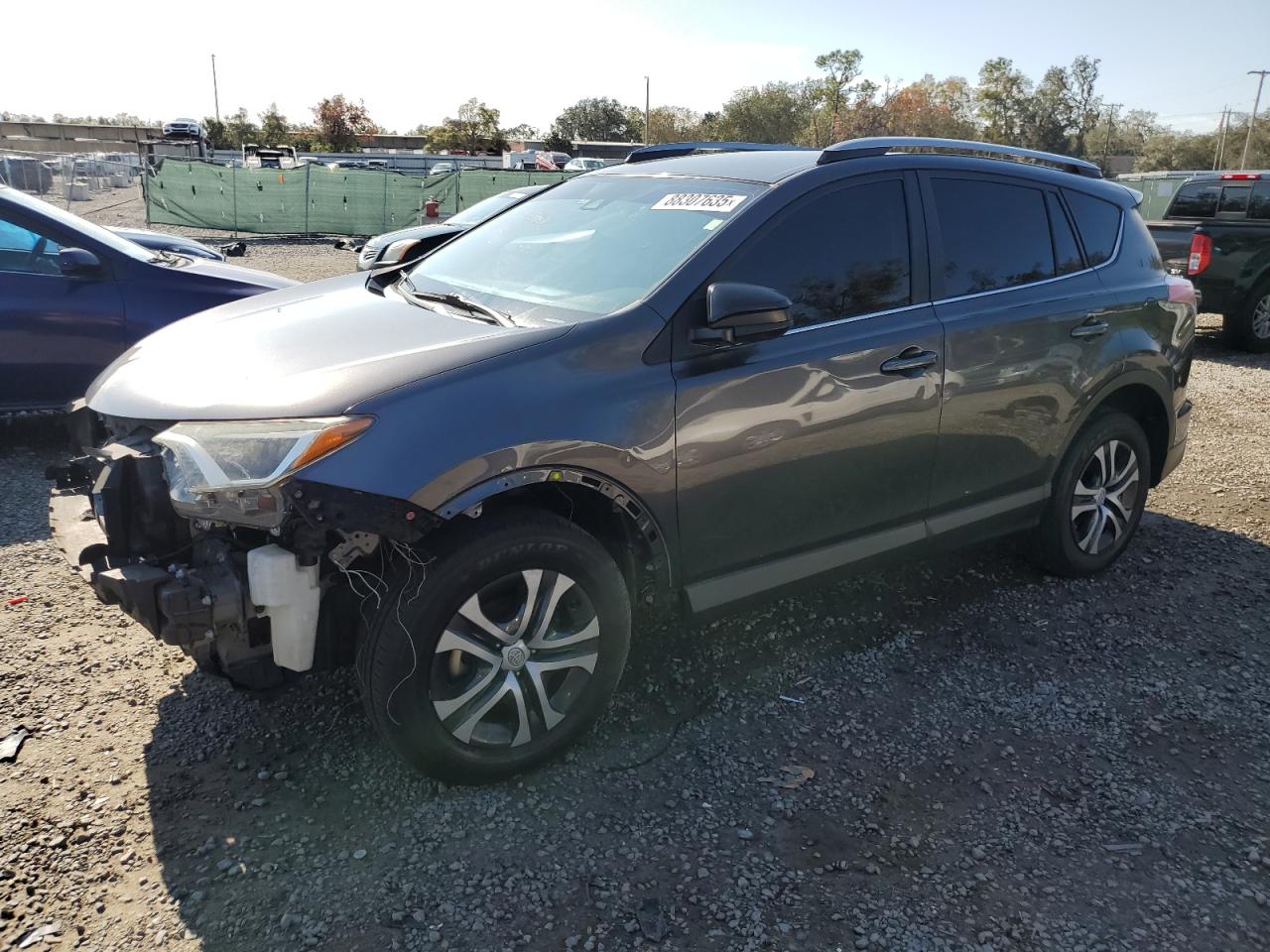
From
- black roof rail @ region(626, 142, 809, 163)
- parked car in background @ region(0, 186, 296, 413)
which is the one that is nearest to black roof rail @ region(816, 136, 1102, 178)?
black roof rail @ region(626, 142, 809, 163)

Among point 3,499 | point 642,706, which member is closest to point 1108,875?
point 642,706

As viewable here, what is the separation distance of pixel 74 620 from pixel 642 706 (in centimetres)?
240

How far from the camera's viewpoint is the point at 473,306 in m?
3.30

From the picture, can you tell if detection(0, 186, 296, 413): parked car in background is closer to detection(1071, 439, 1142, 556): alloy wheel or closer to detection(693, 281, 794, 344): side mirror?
detection(693, 281, 794, 344): side mirror

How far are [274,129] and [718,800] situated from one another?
281 ft

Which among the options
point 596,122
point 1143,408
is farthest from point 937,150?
point 596,122

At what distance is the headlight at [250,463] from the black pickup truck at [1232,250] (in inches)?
401

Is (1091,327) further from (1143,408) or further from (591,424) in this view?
(591,424)

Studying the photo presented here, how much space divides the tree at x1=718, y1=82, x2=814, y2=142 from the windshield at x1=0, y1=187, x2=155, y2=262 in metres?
70.2

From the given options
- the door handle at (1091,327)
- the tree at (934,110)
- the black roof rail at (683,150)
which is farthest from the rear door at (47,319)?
the tree at (934,110)

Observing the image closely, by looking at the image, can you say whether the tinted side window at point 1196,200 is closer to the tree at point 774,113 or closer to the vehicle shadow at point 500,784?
the vehicle shadow at point 500,784

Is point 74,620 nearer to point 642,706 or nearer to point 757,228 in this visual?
point 642,706

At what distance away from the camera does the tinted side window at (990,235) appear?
3.80 meters

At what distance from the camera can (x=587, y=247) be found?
11.6ft
